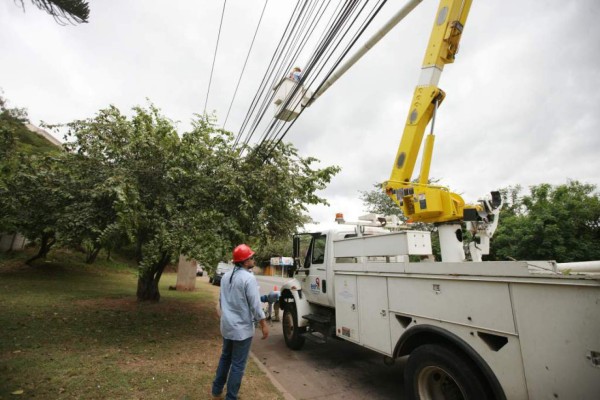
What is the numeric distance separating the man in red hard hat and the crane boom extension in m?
2.79

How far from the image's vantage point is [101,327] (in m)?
7.18

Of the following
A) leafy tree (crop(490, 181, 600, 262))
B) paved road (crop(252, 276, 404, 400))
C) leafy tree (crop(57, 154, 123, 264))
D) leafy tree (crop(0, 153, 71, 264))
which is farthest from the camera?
leafy tree (crop(490, 181, 600, 262))

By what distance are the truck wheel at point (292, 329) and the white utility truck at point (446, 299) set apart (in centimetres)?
4

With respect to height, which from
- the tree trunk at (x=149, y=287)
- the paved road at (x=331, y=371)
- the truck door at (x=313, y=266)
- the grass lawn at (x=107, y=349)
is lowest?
the paved road at (x=331, y=371)

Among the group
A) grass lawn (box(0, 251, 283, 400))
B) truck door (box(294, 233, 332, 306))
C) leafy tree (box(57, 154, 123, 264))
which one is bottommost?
grass lawn (box(0, 251, 283, 400))

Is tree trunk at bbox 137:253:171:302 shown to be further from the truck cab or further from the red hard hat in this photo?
the red hard hat

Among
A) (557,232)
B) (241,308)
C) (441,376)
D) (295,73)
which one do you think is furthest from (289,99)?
(557,232)

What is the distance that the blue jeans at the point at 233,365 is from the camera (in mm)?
3506

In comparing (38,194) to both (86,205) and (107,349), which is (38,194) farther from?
(107,349)

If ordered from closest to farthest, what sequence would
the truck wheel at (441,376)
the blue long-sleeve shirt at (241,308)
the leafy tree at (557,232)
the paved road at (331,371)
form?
the truck wheel at (441,376), the blue long-sleeve shirt at (241,308), the paved road at (331,371), the leafy tree at (557,232)

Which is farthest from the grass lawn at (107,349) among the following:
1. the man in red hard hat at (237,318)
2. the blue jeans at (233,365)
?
the man in red hard hat at (237,318)

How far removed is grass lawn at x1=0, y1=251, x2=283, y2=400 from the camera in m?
4.05

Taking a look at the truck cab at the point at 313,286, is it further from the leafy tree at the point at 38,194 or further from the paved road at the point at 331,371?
the leafy tree at the point at 38,194

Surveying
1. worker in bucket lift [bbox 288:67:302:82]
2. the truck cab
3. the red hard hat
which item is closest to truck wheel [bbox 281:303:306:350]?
the truck cab
